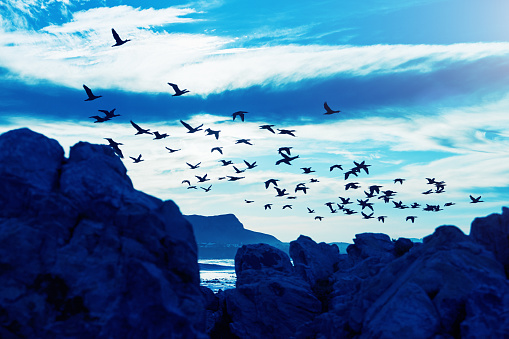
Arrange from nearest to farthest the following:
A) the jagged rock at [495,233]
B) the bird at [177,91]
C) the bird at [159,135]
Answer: the jagged rock at [495,233]
the bird at [177,91]
the bird at [159,135]

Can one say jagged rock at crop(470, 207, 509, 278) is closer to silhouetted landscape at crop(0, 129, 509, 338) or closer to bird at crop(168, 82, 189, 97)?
silhouetted landscape at crop(0, 129, 509, 338)

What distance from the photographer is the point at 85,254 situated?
12438 millimetres

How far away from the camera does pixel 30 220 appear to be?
498 inches

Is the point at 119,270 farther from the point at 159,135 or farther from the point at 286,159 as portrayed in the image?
the point at 286,159

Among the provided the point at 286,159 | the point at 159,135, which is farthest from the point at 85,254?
the point at 286,159

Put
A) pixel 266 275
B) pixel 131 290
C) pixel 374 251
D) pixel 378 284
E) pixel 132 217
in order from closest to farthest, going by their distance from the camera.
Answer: pixel 131 290 < pixel 132 217 < pixel 378 284 < pixel 266 275 < pixel 374 251

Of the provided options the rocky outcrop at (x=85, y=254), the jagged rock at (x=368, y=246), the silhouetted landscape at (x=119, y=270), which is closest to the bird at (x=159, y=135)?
the silhouetted landscape at (x=119, y=270)

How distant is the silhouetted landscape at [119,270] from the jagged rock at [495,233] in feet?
7.68

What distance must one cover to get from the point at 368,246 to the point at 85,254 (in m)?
44.8

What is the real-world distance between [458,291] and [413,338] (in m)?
2.15

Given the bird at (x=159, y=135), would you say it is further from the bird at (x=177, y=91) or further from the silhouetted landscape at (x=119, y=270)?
the silhouetted landscape at (x=119, y=270)

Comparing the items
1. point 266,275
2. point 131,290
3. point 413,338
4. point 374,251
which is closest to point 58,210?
point 131,290

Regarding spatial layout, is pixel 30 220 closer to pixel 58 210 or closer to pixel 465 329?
pixel 58 210

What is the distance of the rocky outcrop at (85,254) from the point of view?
11828mm
